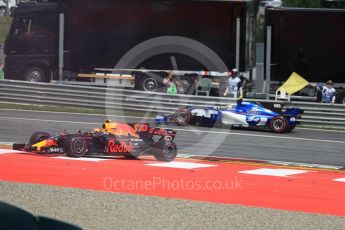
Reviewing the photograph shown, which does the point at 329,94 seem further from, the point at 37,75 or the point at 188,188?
the point at 188,188

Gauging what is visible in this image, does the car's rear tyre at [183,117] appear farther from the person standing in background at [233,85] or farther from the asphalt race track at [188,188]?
the person standing in background at [233,85]

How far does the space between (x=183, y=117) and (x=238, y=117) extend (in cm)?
146

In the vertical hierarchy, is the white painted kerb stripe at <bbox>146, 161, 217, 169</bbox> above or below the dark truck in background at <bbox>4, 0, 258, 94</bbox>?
below

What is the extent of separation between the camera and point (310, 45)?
91.0ft

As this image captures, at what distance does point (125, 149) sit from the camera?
1240cm

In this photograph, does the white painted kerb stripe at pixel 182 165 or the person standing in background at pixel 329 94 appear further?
the person standing in background at pixel 329 94

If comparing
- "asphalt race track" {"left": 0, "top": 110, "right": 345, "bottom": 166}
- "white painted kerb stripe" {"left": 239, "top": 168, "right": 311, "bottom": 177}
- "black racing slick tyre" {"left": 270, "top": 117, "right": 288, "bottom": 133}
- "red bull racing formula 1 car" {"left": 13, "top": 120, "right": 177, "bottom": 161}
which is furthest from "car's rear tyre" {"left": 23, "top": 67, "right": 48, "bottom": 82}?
"white painted kerb stripe" {"left": 239, "top": 168, "right": 311, "bottom": 177}

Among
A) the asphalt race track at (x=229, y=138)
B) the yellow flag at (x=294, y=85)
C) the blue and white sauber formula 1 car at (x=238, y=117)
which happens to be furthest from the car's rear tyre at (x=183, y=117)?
the yellow flag at (x=294, y=85)

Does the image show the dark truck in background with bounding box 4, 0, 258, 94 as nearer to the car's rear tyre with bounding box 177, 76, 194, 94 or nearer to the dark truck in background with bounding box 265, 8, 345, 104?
the car's rear tyre with bounding box 177, 76, 194, 94

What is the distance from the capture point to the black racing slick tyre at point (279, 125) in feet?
63.5

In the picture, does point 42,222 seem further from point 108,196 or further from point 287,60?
point 287,60

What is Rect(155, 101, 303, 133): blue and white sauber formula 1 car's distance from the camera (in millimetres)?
19391

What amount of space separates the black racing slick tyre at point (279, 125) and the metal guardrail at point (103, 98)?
2202 millimetres

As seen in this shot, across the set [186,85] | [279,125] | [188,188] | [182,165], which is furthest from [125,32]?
[188,188]
